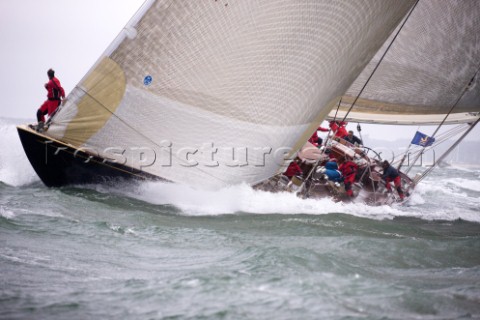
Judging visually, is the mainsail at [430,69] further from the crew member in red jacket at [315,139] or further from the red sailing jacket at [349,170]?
the red sailing jacket at [349,170]

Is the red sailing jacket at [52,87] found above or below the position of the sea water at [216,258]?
above

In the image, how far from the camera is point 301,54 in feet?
25.3

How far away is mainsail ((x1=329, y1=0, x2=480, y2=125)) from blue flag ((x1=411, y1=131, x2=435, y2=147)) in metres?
0.58

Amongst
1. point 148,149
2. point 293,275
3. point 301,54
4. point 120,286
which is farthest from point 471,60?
point 120,286

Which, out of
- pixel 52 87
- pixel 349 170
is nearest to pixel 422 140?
pixel 349 170

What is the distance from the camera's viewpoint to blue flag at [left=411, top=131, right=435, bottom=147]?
38.8ft

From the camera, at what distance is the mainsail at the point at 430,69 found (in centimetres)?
1035

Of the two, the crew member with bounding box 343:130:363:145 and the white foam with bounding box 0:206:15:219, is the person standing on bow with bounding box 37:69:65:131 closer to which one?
the white foam with bounding box 0:206:15:219

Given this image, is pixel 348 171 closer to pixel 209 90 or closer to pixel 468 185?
pixel 209 90

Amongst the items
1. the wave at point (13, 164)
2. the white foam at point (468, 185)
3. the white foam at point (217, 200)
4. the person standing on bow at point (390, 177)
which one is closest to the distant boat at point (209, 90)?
the white foam at point (217, 200)

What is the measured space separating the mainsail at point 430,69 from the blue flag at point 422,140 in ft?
1.90

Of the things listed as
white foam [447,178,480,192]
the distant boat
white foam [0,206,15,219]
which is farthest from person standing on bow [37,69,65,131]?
white foam [447,178,480,192]

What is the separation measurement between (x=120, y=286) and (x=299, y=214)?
14.1 ft

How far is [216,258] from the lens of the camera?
5.19 meters
